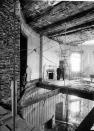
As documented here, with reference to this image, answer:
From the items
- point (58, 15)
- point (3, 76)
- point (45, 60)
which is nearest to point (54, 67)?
point (45, 60)

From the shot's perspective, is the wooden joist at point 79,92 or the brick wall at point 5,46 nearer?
the brick wall at point 5,46

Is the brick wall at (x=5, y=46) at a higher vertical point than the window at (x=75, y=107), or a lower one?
higher

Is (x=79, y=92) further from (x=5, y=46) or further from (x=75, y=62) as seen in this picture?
(x=75, y=62)

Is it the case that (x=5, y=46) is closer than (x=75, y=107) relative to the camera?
Yes

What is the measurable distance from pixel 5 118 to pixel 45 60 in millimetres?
7296

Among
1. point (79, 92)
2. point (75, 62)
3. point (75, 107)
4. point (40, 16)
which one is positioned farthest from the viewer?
point (75, 62)

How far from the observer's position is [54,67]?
11.5 m

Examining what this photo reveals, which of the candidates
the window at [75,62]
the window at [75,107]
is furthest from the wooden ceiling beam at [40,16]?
the window at [75,107]

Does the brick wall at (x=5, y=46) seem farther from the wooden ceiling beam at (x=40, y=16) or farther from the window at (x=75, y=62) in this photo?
the window at (x=75, y=62)

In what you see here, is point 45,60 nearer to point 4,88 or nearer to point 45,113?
point 45,113

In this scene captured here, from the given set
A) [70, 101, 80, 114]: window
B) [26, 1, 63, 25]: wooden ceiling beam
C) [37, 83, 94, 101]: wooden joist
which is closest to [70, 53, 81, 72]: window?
[70, 101, 80, 114]: window

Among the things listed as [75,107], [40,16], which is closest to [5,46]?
[40,16]

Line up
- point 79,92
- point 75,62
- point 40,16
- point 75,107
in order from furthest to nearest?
point 75,62
point 75,107
point 79,92
point 40,16

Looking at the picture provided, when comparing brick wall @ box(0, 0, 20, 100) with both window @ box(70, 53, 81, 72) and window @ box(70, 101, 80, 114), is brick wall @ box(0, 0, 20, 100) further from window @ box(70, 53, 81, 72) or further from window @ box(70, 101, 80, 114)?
window @ box(70, 101, 80, 114)
